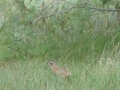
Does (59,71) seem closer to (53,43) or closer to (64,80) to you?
(64,80)

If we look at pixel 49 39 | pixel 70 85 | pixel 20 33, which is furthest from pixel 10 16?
pixel 70 85

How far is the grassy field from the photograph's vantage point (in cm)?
508

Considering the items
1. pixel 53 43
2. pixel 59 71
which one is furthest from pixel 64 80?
pixel 53 43

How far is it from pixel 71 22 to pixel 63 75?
115 centimetres

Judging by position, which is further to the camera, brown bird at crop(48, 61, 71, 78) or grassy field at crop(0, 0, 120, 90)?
grassy field at crop(0, 0, 120, 90)

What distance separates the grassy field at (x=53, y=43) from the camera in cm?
508

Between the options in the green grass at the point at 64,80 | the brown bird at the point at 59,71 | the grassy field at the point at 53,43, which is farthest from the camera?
the grassy field at the point at 53,43

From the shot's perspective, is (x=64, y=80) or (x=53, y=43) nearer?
(x=64, y=80)

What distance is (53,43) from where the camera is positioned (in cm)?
579

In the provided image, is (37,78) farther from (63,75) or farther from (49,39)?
(49,39)

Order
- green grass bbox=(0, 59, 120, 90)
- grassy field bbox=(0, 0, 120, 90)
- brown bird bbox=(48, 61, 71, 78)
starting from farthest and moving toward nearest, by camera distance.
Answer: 1. grassy field bbox=(0, 0, 120, 90)
2. brown bird bbox=(48, 61, 71, 78)
3. green grass bbox=(0, 59, 120, 90)

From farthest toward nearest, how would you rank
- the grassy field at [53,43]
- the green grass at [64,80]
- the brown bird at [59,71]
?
the grassy field at [53,43] → the brown bird at [59,71] → the green grass at [64,80]

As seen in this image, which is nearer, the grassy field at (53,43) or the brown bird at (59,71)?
the brown bird at (59,71)

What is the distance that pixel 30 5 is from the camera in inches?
221
